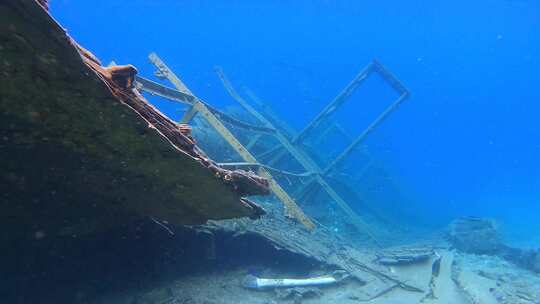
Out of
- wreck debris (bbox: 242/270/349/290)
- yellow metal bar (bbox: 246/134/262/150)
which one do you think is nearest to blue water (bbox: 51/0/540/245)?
yellow metal bar (bbox: 246/134/262/150)

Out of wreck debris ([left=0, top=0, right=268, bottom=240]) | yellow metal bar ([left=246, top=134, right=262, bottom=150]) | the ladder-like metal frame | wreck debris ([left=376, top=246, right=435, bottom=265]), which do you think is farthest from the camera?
yellow metal bar ([left=246, top=134, right=262, bottom=150])

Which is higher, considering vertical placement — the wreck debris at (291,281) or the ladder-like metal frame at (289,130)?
the ladder-like metal frame at (289,130)

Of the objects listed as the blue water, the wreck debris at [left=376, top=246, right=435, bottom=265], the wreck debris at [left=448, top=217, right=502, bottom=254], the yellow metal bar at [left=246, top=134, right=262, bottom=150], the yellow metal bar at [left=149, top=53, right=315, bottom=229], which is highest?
the blue water

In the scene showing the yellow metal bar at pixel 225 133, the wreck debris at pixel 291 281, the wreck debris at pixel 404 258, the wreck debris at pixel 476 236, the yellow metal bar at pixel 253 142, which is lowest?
the wreck debris at pixel 291 281

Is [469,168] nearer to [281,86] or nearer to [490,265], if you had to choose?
[281,86]

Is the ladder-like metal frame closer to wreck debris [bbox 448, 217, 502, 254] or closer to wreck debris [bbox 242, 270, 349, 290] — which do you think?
wreck debris [bbox 242, 270, 349, 290]

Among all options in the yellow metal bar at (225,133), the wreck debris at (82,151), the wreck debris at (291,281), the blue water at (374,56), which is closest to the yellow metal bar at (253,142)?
the yellow metal bar at (225,133)

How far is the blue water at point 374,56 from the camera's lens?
10675 centimetres

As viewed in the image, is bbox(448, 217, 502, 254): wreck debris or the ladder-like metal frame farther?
bbox(448, 217, 502, 254): wreck debris

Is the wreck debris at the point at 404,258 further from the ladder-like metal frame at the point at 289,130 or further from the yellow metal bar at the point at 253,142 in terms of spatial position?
the yellow metal bar at the point at 253,142

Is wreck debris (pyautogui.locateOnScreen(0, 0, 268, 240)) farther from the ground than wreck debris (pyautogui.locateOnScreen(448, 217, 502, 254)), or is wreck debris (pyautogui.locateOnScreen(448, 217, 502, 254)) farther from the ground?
wreck debris (pyautogui.locateOnScreen(448, 217, 502, 254))

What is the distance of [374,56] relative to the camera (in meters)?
117

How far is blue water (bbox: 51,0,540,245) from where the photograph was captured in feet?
350

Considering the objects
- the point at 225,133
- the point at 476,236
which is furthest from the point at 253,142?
the point at 476,236
